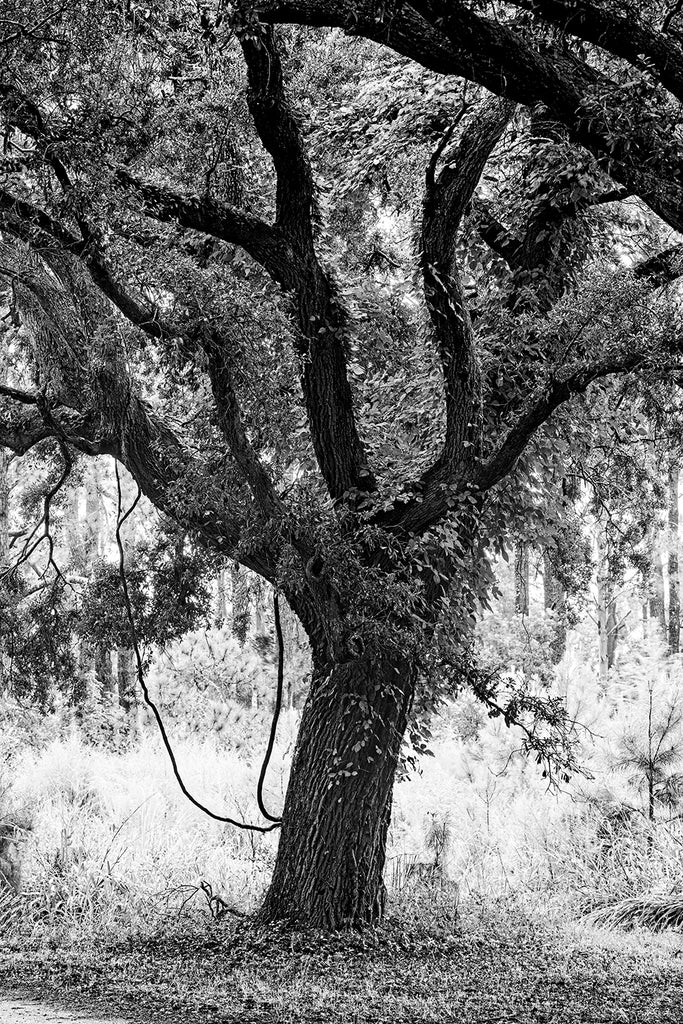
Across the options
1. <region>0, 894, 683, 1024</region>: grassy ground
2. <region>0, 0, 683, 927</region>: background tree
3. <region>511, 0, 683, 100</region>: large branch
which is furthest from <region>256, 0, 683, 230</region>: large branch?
<region>0, 894, 683, 1024</region>: grassy ground

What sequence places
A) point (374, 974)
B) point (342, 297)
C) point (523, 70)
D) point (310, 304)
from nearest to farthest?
point (523, 70)
point (374, 974)
point (310, 304)
point (342, 297)

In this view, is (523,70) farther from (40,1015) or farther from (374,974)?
(40,1015)

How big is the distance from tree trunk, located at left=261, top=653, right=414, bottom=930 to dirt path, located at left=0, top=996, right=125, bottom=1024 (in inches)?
63.3

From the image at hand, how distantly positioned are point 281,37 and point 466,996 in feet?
18.9

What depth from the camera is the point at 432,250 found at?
571 cm

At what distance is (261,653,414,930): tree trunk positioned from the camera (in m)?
6.20

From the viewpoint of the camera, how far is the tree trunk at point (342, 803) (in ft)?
20.4

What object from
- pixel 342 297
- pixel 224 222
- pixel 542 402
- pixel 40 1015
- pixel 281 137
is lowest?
pixel 40 1015

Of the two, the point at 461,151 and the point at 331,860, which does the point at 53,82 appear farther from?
the point at 331,860

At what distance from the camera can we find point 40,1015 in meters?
4.86

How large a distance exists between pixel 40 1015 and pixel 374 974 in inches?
73.6

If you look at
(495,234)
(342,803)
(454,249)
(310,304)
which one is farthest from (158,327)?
(342,803)

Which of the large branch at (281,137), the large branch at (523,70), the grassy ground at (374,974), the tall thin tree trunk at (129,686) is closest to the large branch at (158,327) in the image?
the large branch at (281,137)

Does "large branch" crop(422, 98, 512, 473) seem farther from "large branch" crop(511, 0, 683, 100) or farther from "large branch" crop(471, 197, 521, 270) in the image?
"large branch" crop(471, 197, 521, 270)
